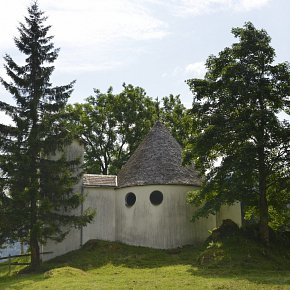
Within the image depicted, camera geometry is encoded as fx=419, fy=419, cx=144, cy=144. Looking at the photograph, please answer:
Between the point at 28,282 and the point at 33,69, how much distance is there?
12.3 meters

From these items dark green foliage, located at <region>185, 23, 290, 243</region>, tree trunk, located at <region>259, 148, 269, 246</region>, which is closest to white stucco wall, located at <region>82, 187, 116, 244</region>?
dark green foliage, located at <region>185, 23, 290, 243</region>

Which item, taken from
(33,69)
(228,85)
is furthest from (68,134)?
(228,85)

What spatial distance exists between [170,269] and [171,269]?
5 centimetres

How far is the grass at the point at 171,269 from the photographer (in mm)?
16011

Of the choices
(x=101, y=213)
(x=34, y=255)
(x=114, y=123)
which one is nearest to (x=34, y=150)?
(x=34, y=255)

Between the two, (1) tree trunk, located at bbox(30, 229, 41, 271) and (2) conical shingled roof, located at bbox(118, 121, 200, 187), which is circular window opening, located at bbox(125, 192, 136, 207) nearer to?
(2) conical shingled roof, located at bbox(118, 121, 200, 187)

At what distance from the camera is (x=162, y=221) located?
1101 inches

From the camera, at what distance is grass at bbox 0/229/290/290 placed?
16.0 metres

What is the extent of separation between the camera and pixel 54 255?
94.5ft

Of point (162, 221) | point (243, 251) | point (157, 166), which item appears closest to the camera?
point (243, 251)

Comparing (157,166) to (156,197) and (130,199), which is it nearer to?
(156,197)

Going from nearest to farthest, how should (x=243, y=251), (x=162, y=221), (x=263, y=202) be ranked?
1. (x=243, y=251)
2. (x=263, y=202)
3. (x=162, y=221)

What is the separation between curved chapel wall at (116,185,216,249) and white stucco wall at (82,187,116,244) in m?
1.26

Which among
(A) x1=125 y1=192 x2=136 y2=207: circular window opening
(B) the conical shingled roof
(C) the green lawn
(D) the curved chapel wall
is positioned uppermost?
(B) the conical shingled roof
